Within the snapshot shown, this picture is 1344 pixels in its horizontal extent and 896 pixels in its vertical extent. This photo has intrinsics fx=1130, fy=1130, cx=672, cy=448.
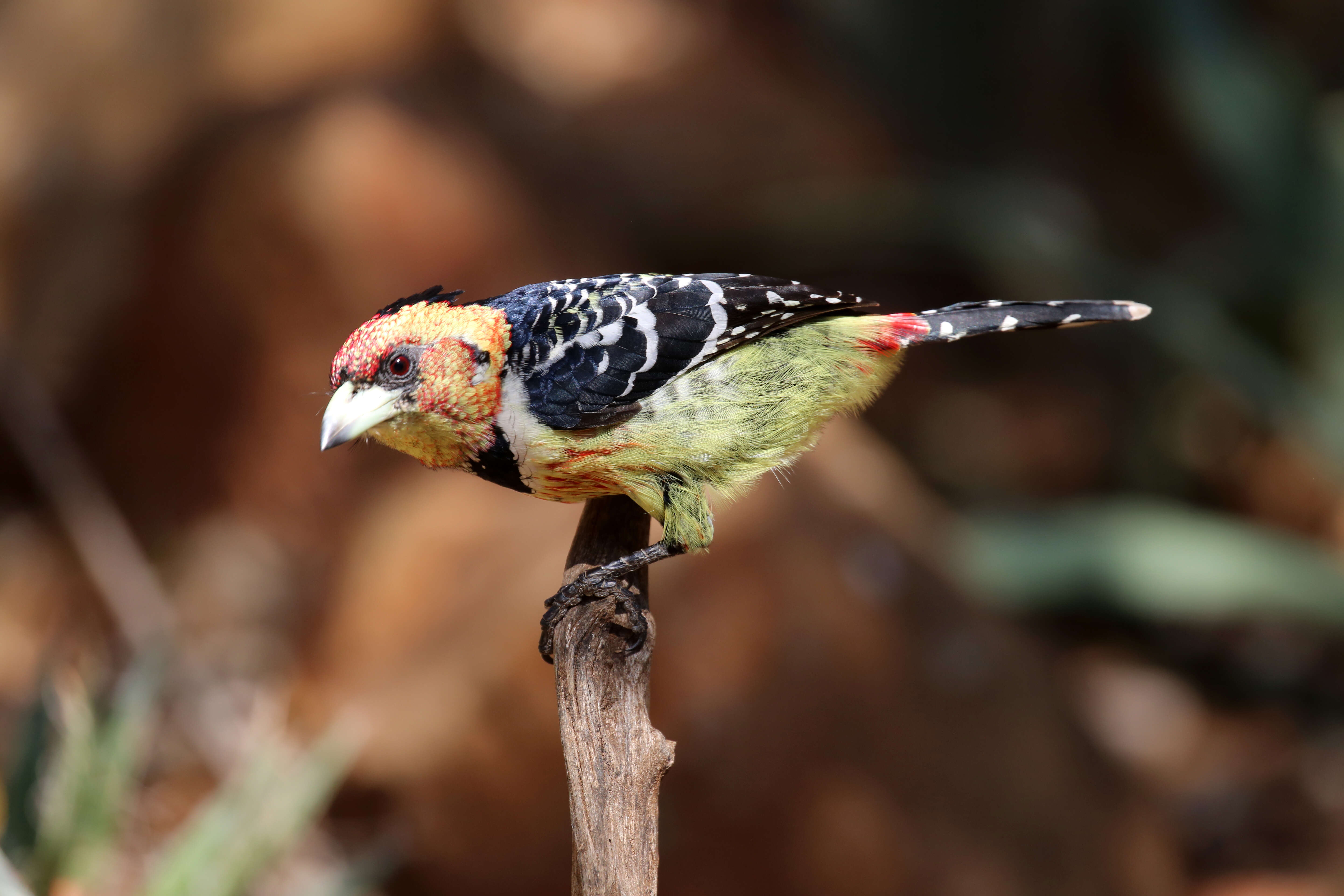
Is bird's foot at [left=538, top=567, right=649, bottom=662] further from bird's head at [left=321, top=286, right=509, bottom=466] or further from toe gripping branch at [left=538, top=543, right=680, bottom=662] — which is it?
bird's head at [left=321, top=286, right=509, bottom=466]

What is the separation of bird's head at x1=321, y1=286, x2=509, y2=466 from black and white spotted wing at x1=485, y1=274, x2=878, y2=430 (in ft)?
0.27

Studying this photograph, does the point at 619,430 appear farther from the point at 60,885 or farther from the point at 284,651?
the point at 284,651

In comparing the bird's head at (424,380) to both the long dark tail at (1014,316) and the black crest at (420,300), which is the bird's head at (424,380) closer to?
the black crest at (420,300)

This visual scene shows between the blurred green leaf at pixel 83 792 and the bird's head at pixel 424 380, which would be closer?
the bird's head at pixel 424 380

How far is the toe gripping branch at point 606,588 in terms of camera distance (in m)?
2.51

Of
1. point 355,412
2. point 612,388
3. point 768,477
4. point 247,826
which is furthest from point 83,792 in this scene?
point 768,477

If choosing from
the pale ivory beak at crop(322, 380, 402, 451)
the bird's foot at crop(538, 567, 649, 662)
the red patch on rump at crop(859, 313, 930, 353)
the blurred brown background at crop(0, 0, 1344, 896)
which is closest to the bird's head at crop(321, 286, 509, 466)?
the pale ivory beak at crop(322, 380, 402, 451)

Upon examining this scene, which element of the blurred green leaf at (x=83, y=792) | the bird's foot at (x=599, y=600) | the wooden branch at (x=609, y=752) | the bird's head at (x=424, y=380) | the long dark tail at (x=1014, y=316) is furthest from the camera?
the blurred green leaf at (x=83, y=792)

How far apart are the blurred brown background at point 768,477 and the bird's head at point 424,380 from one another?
158 cm

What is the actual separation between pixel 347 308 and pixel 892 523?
10.8 ft

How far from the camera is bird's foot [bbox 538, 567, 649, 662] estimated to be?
245 cm

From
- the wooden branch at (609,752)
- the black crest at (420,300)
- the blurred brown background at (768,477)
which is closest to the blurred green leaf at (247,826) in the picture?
the blurred brown background at (768,477)

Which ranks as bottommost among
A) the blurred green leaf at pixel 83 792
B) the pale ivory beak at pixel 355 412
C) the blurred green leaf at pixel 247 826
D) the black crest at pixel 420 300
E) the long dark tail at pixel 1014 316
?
the blurred green leaf at pixel 247 826

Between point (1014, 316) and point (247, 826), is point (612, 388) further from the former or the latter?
point (247, 826)
